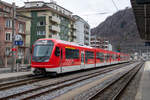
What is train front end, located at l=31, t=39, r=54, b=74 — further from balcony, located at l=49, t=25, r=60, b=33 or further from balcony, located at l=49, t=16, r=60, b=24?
balcony, located at l=49, t=16, r=60, b=24

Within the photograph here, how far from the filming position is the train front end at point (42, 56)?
52.9ft

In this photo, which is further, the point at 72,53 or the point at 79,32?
the point at 79,32

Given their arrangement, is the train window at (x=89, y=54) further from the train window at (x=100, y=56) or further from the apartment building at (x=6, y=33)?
the apartment building at (x=6, y=33)

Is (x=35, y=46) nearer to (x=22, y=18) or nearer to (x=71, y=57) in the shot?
(x=71, y=57)

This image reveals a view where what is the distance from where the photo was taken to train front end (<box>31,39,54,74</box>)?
16.1 metres

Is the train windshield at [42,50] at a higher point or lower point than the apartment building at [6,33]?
lower

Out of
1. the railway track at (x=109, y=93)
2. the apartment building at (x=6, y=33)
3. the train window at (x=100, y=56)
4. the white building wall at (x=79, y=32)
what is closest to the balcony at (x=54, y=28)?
the apartment building at (x=6, y=33)

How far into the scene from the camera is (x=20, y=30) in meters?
42.4

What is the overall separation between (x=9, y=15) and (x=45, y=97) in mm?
31957

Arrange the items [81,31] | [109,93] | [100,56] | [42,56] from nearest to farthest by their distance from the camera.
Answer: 1. [109,93]
2. [42,56]
3. [100,56]
4. [81,31]

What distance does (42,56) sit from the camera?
16312 mm

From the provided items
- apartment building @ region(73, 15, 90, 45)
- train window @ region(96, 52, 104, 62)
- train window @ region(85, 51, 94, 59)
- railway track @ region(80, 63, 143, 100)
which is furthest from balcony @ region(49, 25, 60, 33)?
railway track @ region(80, 63, 143, 100)

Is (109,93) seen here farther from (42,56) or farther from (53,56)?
(42,56)

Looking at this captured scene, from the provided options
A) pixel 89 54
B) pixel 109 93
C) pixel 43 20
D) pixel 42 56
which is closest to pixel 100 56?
pixel 89 54
